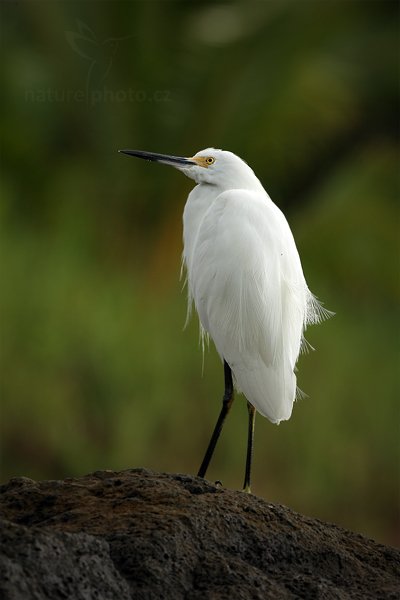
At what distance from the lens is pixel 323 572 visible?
3.11m

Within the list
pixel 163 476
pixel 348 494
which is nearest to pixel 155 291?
pixel 348 494

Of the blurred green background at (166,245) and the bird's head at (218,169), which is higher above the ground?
the blurred green background at (166,245)

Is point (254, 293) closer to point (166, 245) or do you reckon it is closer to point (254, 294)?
point (254, 294)

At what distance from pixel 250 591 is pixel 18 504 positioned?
734mm

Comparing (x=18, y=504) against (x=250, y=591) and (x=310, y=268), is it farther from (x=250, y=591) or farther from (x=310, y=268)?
(x=310, y=268)

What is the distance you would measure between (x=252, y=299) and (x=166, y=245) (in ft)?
20.0

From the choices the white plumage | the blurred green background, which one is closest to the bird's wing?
the white plumage

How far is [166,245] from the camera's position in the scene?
33.9ft

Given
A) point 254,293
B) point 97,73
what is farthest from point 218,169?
point 97,73

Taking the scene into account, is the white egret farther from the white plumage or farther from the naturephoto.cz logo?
the naturephoto.cz logo

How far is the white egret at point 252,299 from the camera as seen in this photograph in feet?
13.7

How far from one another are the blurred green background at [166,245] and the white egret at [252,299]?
538cm

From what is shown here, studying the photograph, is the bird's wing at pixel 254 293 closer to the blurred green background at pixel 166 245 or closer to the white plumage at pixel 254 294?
the white plumage at pixel 254 294

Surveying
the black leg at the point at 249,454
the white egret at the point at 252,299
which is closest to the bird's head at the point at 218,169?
the white egret at the point at 252,299
